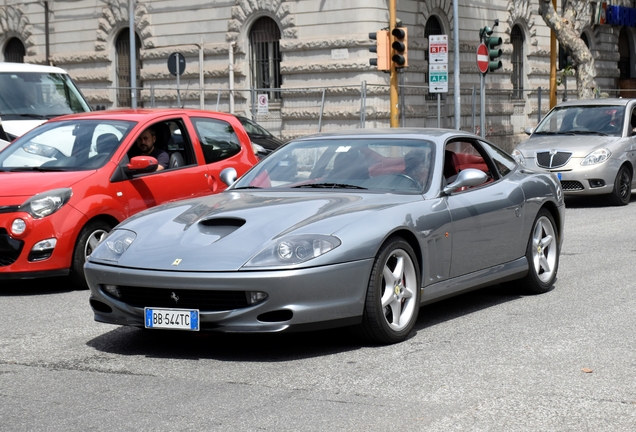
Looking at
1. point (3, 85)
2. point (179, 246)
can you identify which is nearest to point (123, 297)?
point (179, 246)

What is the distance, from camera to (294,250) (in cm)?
655

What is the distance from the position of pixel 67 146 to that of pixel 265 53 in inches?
860

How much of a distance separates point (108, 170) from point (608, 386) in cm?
575

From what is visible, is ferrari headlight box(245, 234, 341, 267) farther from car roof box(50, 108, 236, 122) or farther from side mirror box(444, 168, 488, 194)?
car roof box(50, 108, 236, 122)

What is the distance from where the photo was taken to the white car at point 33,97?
1533cm

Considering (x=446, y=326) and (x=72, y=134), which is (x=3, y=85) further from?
(x=446, y=326)

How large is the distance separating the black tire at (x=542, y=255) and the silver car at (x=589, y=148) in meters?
7.96

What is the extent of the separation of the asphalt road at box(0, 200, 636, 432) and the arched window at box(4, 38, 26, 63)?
30.1 metres

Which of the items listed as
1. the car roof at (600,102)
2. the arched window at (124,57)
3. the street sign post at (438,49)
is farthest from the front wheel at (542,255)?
the arched window at (124,57)

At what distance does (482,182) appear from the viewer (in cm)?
825

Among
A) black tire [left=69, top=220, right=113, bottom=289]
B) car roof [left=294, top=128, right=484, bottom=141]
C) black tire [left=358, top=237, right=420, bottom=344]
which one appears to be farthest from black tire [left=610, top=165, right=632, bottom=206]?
black tire [left=358, top=237, right=420, bottom=344]

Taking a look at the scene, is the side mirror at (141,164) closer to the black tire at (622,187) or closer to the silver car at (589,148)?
the silver car at (589,148)

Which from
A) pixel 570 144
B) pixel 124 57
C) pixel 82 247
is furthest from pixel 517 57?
pixel 82 247

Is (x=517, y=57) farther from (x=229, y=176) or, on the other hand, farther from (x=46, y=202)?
(x=229, y=176)
